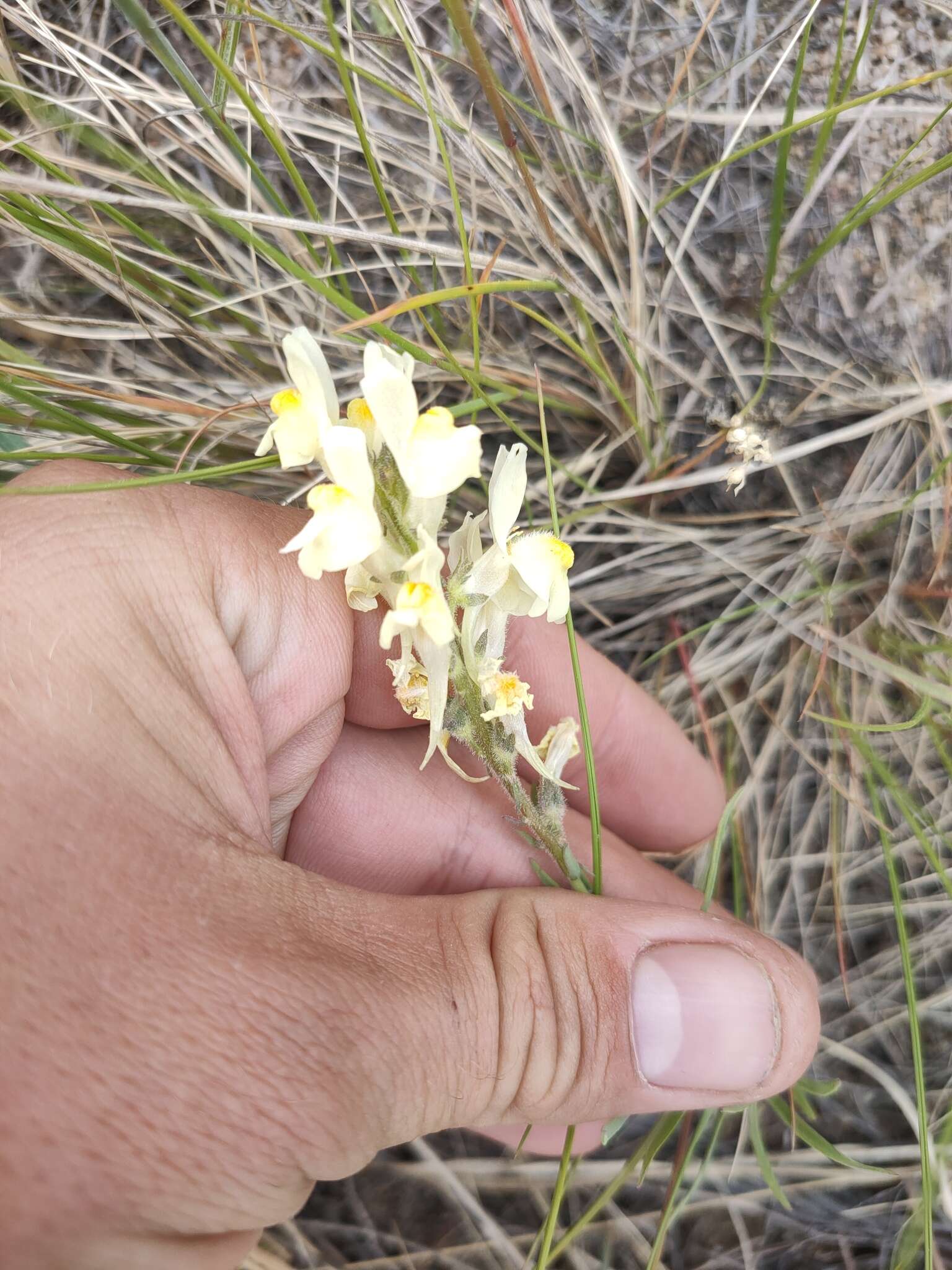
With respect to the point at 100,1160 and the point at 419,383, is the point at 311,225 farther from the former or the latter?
the point at 100,1160

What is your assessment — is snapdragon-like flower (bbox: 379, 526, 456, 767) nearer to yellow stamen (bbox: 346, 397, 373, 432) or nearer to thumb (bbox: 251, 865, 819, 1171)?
yellow stamen (bbox: 346, 397, 373, 432)

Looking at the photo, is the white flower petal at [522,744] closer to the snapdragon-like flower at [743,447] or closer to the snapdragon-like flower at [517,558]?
the snapdragon-like flower at [517,558]

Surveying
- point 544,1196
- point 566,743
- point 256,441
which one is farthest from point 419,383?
point 544,1196

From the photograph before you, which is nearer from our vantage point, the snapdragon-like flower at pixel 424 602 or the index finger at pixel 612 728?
the snapdragon-like flower at pixel 424 602

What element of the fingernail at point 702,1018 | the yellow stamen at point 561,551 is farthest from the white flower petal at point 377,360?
the fingernail at point 702,1018

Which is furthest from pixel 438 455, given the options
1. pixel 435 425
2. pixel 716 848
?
pixel 716 848

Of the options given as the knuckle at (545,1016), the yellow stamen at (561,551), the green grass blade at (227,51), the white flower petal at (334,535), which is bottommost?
the knuckle at (545,1016)
